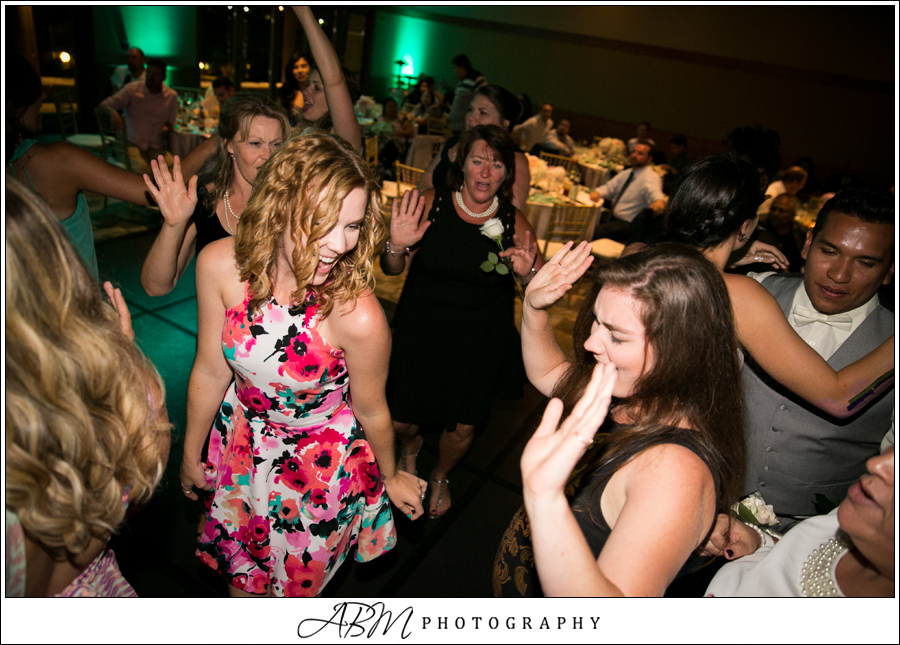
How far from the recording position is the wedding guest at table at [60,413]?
0.85 metres

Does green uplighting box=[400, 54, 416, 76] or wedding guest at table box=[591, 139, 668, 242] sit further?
green uplighting box=[400, 54, 416, 76]

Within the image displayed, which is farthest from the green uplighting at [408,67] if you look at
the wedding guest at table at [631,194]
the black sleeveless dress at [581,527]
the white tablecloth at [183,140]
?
the black sleeveless dress at [581,527]

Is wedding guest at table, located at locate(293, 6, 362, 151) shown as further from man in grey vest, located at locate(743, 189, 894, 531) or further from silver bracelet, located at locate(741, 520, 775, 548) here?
silver bracelet, located at locate(741, 520, 775, 548)

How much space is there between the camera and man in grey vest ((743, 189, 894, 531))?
1600 mm

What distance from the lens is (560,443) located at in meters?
0.94

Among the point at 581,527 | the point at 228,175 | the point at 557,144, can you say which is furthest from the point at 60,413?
the point at 557,144

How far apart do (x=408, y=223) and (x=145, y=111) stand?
16.6 feet

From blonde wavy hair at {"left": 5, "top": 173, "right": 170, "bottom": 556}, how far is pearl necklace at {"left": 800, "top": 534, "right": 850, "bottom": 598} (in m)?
1.34

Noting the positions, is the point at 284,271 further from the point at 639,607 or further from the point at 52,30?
the point at 52,30

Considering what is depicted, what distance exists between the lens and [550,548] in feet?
3.03

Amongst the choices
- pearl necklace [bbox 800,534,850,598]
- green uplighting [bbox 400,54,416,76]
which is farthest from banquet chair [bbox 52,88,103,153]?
green uplighting [bbox 400,54,416,76]

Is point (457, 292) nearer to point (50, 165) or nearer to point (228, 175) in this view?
point (228, 175)

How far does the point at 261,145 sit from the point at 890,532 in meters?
2.14

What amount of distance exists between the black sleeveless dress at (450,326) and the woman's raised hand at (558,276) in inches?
35.1
